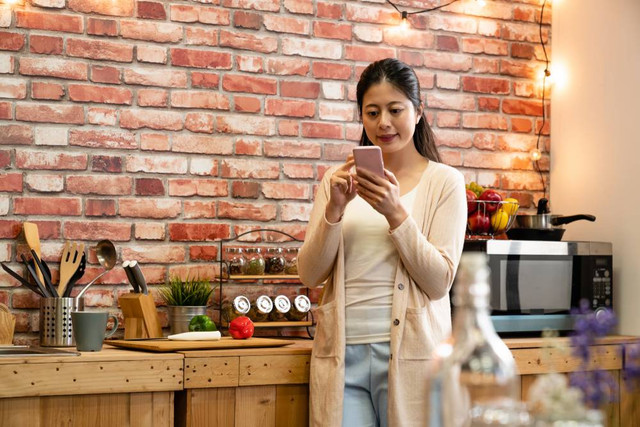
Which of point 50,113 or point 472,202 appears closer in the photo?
point 50,113

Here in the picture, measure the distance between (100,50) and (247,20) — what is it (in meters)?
0.52

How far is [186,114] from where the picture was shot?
3.02 m

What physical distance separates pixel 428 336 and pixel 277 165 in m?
1.02

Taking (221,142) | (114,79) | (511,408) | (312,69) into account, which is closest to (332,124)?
(312,69)

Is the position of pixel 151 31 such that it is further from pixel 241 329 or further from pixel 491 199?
pixel 491 199

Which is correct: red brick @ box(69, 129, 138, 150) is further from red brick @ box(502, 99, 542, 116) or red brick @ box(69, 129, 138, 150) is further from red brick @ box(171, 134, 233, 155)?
red brick @ box(502, 99, 542, 116)

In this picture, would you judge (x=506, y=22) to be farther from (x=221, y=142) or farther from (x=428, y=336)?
(x=428, y=336)

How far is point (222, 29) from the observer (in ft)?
10.1

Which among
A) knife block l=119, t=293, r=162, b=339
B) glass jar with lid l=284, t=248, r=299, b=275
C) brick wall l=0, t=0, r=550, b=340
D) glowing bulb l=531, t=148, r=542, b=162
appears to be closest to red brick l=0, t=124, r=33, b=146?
brick wall l=0, t=0, r=550, b=340

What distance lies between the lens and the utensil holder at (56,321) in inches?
104

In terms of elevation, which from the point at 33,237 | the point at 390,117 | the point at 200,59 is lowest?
the point at 33,237

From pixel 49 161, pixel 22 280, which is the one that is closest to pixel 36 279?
pixel 22 280

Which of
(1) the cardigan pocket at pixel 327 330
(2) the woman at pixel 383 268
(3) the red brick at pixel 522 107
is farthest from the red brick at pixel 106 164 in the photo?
(3) the red brick at pixel 522 107

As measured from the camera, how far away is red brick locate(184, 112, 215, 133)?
9.92 feet
